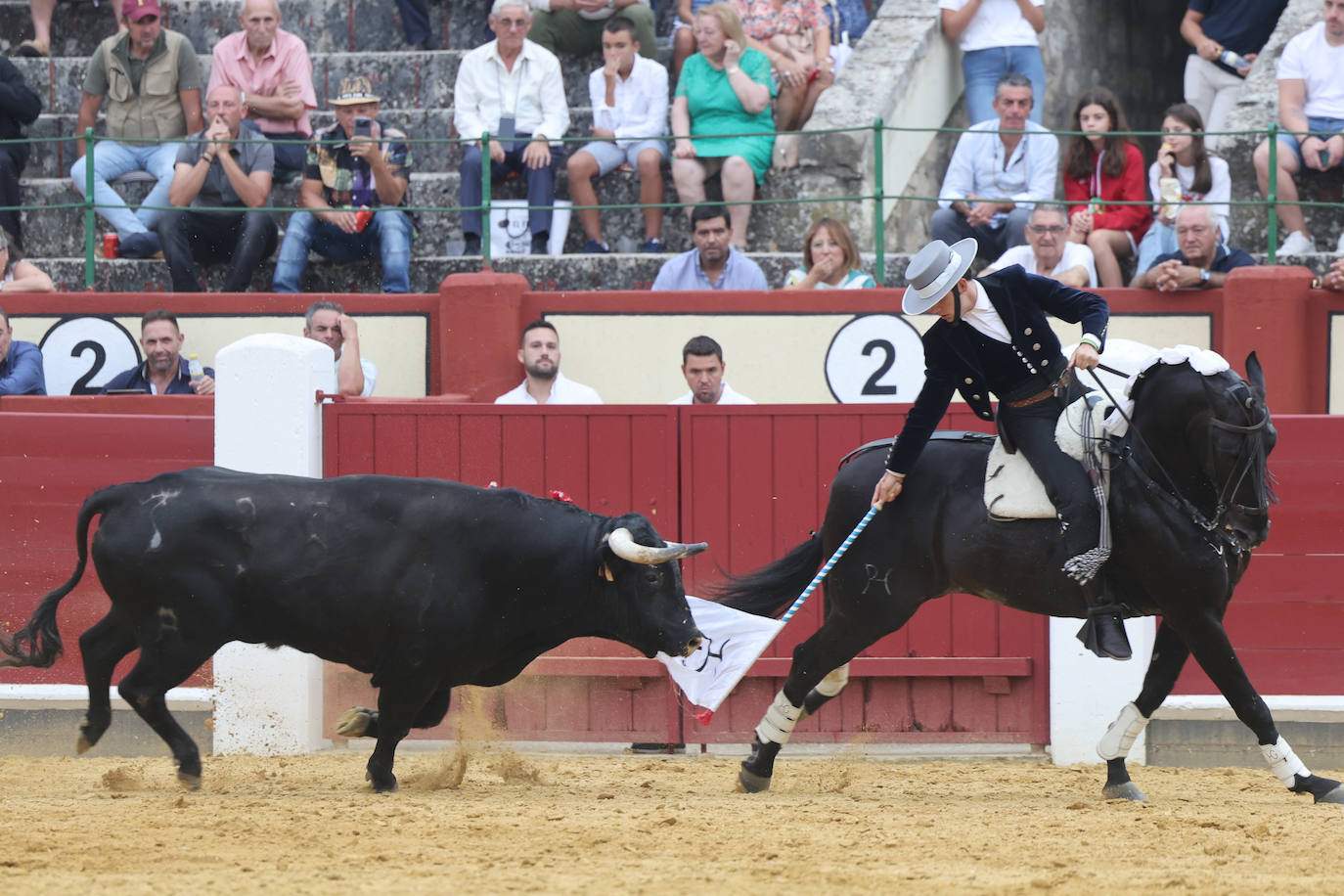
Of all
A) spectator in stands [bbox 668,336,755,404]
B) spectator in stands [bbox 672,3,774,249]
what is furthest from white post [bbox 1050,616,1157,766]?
spectator in stands [bbox 672,3,774,249]

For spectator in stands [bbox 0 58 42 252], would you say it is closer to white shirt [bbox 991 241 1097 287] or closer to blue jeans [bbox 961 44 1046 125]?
blue jeans [bbox 961 44 1046 125]

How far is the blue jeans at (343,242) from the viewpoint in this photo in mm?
10500

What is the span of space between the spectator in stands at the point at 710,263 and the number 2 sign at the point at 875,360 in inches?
25.0

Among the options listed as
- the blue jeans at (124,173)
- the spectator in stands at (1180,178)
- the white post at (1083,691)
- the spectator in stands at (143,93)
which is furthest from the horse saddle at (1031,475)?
the spectator in stands at (143,93)

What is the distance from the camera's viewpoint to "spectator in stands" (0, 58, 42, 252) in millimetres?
11109

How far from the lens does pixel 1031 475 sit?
6285mm

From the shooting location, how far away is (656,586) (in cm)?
634

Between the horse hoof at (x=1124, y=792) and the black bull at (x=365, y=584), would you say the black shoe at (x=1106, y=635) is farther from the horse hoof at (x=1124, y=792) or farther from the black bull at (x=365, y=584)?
the black bull at (x=365, y=584)

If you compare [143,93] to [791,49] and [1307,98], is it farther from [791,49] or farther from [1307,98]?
[1307,98]

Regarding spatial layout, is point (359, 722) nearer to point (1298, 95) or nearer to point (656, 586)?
point (656, 586)

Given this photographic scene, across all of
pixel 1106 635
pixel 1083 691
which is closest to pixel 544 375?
pixel 1083 691

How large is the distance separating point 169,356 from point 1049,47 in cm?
641

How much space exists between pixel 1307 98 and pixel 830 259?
2969 mm

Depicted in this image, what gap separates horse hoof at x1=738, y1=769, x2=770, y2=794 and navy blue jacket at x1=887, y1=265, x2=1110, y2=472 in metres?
1.19
